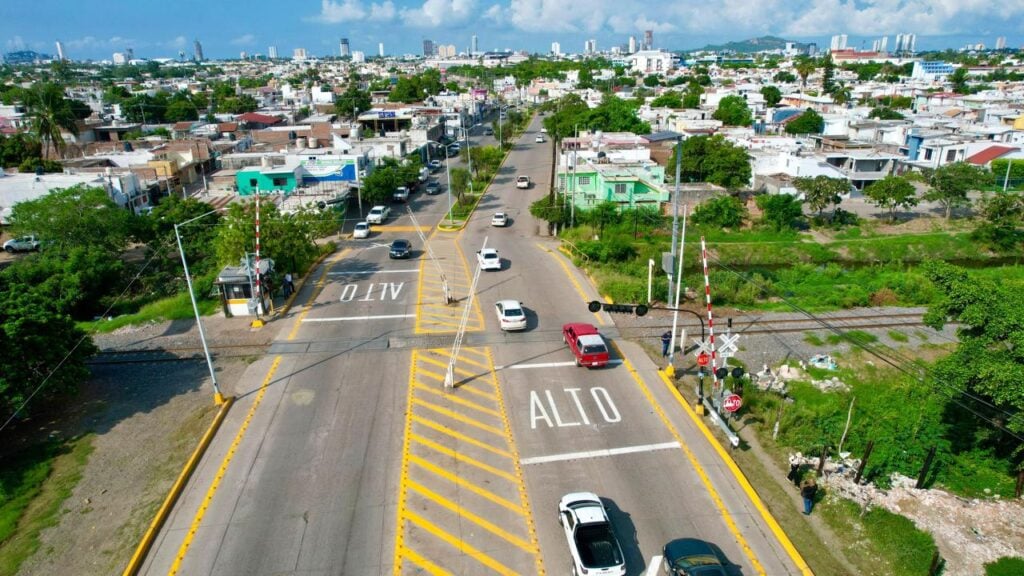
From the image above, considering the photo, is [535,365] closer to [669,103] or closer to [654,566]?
[654,566]

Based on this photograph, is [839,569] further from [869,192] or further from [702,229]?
[869,192]

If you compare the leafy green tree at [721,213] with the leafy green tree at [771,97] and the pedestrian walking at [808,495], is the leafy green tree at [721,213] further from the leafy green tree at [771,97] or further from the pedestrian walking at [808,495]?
the leafy green tree at [771,97]

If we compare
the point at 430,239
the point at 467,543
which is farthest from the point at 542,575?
the point at 430,239

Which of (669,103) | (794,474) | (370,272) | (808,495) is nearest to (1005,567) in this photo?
(808,495)

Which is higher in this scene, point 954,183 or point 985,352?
point 954,183

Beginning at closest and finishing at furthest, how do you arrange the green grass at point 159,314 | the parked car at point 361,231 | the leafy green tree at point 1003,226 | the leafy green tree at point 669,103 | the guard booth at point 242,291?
the green grass at point 159,314 < the guard booth at point 242,291 < the leafy green tree at point 1003,226 < the parked car at point 361,231 < the leafy green tree at point 669,103

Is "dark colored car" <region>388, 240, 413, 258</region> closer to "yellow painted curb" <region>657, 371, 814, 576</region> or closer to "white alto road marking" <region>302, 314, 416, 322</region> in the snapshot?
"white alto road marking" <region>302, 314, 416, 322</region>

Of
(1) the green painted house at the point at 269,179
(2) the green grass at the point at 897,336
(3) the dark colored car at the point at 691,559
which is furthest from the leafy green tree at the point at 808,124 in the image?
(3) the dark colored car at the point at 691,559
